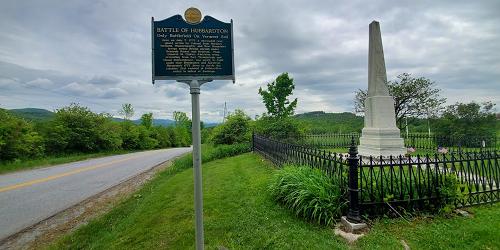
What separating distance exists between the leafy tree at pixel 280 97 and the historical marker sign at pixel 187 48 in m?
20.8

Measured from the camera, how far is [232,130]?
20.9 metres

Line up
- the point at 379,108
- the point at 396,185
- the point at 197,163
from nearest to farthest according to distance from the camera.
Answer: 1. the point at 197,163
2. the point at 396,185
3. the point at 379,108

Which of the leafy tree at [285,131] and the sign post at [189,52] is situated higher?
the sign post at [189,52]

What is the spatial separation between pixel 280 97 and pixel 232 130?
607 centimetres

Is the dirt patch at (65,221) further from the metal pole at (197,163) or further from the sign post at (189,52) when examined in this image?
the sign post at (189,52)

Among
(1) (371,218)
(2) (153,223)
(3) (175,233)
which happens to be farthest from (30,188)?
(1) (371,218)

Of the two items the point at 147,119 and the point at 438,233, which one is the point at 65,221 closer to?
the point at 438,233

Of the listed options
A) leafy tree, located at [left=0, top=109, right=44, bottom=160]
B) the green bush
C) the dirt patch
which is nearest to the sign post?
the dirt patch

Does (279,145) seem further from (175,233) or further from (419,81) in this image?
(419,81)

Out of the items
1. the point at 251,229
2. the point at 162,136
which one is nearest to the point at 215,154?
the point at 251,229

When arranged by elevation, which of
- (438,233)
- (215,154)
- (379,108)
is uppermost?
(379,108)

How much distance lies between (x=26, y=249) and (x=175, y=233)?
107 inches

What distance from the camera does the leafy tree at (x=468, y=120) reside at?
61.4 feet

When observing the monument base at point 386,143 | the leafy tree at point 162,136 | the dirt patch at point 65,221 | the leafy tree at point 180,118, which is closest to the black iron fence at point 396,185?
the monument base at point 386,143
